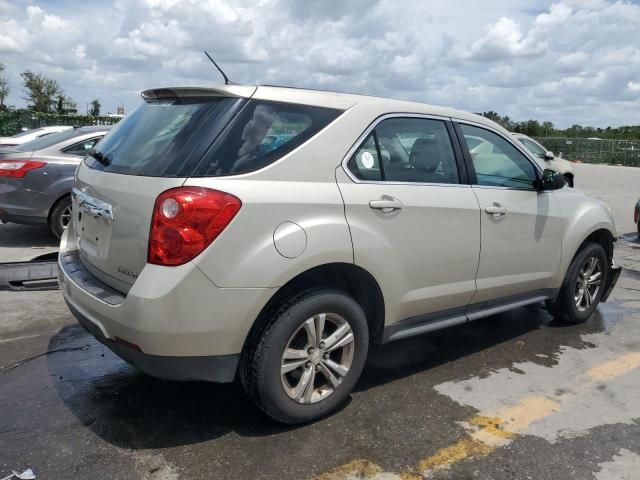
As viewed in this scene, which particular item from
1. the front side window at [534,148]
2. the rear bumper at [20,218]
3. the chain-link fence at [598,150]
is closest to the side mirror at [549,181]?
the rear bumper at [20,218]

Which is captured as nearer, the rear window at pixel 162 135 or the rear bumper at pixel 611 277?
the rear window at pixel 162 135

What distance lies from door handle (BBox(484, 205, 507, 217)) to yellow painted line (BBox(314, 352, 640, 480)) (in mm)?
1196

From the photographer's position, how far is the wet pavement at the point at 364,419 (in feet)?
9.47

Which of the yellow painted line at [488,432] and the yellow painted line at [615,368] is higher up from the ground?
the yellow painted line at [615,368]

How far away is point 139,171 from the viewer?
121 inches

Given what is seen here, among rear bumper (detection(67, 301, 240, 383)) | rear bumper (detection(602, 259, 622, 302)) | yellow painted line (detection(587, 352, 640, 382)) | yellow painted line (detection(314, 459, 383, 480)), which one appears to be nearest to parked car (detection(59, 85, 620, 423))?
rear bumper (detection(67, 301, 240, 383))

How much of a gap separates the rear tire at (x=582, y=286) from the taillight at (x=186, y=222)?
327 centimetres

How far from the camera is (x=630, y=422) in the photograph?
3449 mm

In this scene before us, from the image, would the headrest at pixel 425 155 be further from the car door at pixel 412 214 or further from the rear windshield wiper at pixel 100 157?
the rear windshield wiper at pixel 100 157

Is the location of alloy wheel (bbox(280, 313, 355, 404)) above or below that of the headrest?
below

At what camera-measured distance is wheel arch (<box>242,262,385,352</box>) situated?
118 inches

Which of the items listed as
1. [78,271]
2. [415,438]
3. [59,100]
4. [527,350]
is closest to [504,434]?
[415,438]

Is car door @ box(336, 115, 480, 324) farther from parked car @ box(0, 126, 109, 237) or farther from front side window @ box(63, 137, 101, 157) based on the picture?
front side window @ box(63, 137, 101, 157)

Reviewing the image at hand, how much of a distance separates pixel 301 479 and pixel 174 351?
833mm
